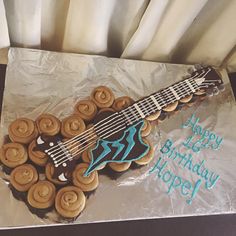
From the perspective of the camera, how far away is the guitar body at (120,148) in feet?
2.41

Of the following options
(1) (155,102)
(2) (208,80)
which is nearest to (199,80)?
(2) (208,80)

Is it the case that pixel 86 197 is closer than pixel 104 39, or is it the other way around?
pixel 86 197

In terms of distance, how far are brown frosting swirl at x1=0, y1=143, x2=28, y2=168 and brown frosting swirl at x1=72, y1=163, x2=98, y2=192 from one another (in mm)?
100

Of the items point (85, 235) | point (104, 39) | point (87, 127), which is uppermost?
point (104, 39)

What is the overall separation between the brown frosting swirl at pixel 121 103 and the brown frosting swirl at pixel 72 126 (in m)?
0.09

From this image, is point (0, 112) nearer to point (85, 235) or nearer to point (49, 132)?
point (49, 132)

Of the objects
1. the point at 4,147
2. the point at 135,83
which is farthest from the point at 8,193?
the point at 135,83

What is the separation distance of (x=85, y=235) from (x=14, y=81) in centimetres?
36

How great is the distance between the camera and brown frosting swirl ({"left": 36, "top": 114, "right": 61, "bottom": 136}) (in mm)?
749

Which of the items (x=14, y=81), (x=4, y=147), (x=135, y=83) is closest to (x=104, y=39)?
(x=135, y=83)

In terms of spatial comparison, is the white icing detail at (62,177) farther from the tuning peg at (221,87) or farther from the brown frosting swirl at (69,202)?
the tuning peg at (221,87)

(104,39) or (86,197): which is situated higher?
(104,39)

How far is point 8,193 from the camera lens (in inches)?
27.2

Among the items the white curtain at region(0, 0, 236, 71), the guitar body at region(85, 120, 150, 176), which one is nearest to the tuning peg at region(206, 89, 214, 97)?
the white curtain at region(0, 0, 236, 71)
